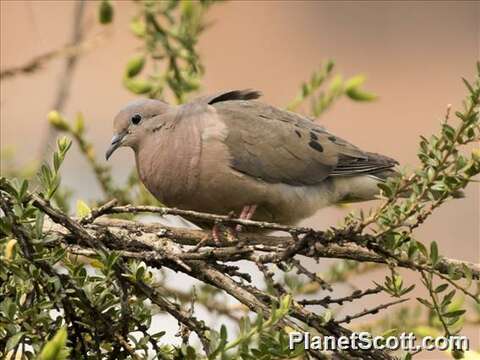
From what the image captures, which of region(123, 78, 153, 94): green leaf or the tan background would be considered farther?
the tan background

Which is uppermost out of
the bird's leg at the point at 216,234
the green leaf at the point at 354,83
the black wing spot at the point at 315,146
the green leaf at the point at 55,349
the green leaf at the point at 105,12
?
the green leaf at the point at 354,83

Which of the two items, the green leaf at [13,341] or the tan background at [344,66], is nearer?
the green leaf at [13,341]

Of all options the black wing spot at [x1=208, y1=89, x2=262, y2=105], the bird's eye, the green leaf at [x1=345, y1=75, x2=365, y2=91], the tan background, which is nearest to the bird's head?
the bird's eye

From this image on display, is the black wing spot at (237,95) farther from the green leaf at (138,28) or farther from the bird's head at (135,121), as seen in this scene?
the green leaf at (138,28)

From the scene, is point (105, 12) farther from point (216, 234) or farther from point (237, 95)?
point (216, 234)

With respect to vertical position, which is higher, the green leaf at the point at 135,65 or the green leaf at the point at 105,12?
the green leaf at the point at 105,12

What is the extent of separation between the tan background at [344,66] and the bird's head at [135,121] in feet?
10.9

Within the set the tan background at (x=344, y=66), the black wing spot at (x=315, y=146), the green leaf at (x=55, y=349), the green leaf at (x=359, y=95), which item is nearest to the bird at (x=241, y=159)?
the black wing spot at (x=315, y=146)

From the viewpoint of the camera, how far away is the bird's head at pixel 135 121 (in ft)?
11.0

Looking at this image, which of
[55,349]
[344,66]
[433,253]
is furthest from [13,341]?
[344,66]

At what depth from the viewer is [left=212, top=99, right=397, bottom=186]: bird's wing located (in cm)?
329

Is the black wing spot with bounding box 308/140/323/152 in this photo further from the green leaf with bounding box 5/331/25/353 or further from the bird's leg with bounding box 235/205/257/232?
the green leaf with bounding box 5/331/25/353

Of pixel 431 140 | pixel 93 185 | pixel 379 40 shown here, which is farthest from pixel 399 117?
pixel 431 140

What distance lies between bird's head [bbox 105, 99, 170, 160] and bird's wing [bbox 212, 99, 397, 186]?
193 millimetres
